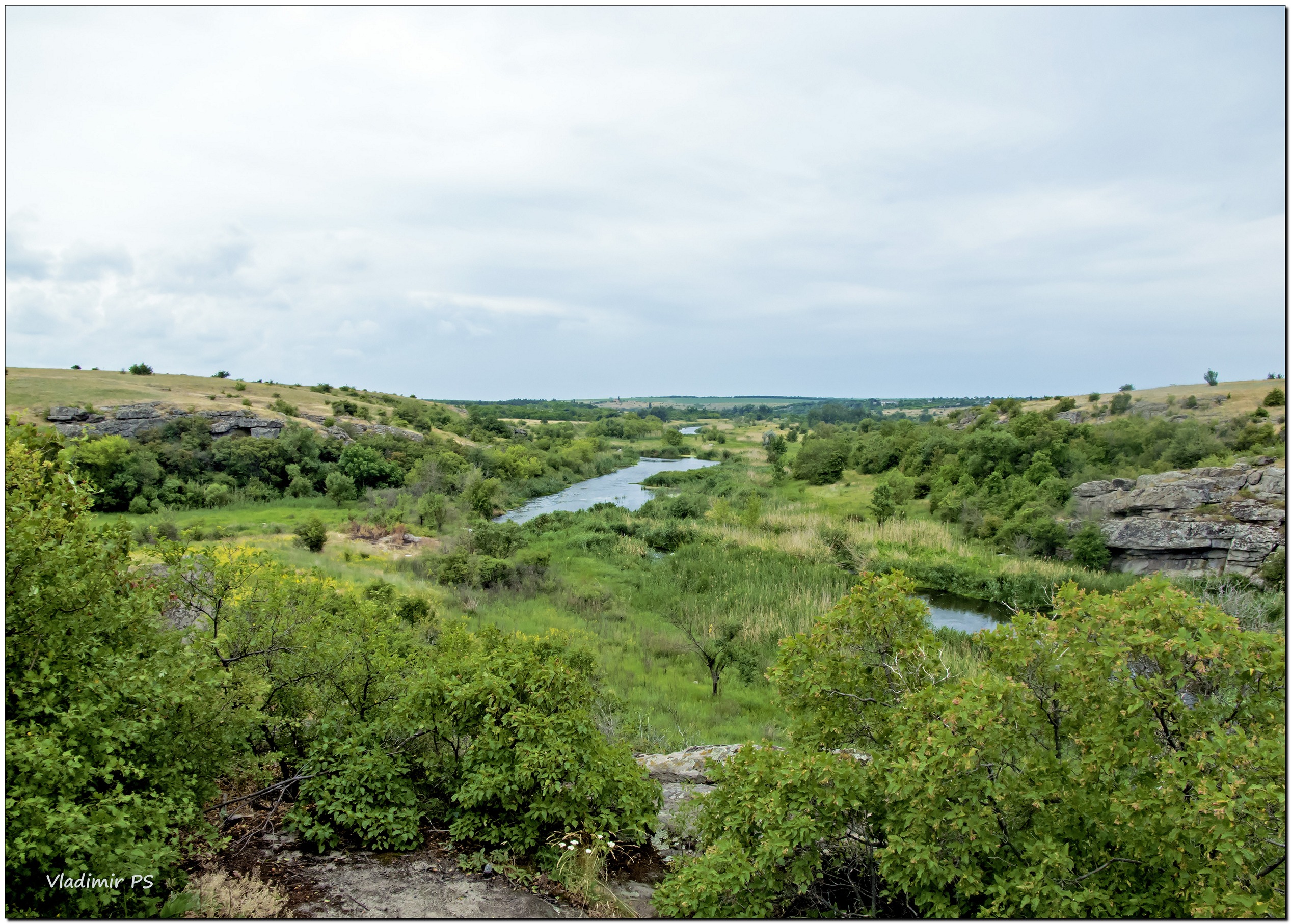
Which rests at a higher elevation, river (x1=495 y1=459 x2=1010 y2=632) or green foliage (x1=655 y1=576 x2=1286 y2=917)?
green foliage (x1=655 y1=576 x2=1286 y2=917)

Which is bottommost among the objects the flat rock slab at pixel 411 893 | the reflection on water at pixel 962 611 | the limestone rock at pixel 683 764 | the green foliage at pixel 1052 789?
the reflection on water at pixel 962 611

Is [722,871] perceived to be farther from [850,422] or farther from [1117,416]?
[850,422]

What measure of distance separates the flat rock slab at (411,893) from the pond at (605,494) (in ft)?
109

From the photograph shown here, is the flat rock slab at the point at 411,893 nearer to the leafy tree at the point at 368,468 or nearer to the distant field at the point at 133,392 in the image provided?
the distant field at the point at 133,392

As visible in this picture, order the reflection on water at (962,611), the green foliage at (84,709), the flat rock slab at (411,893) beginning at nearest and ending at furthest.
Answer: the green foliage at (84,709)
the flat rock slab at (411,893)
the reflection on water at (962,611)

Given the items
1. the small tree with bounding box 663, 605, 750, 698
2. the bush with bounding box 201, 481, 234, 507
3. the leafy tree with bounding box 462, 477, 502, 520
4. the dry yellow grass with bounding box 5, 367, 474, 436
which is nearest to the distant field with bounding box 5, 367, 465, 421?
the dry yellow grass with bounding box 5, 367, 474, 436

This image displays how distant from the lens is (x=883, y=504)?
3903 centimetres

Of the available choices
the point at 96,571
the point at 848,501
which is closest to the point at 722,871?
the point at 96,571

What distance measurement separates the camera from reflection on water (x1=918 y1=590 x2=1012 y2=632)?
23.2m

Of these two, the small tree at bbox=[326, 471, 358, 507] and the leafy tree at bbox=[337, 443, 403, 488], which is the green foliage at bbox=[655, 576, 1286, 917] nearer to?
the small tree at bbox=[326, 471, 358, 507]

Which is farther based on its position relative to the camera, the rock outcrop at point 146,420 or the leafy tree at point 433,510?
the rock outcrop at point 146,420

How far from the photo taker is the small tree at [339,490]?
45.4 meters

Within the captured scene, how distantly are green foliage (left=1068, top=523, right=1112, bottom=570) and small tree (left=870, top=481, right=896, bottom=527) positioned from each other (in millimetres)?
9126

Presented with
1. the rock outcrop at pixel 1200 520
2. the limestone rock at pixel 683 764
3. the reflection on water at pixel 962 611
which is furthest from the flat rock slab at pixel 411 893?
the rock outcrop at pixel 1200 520
